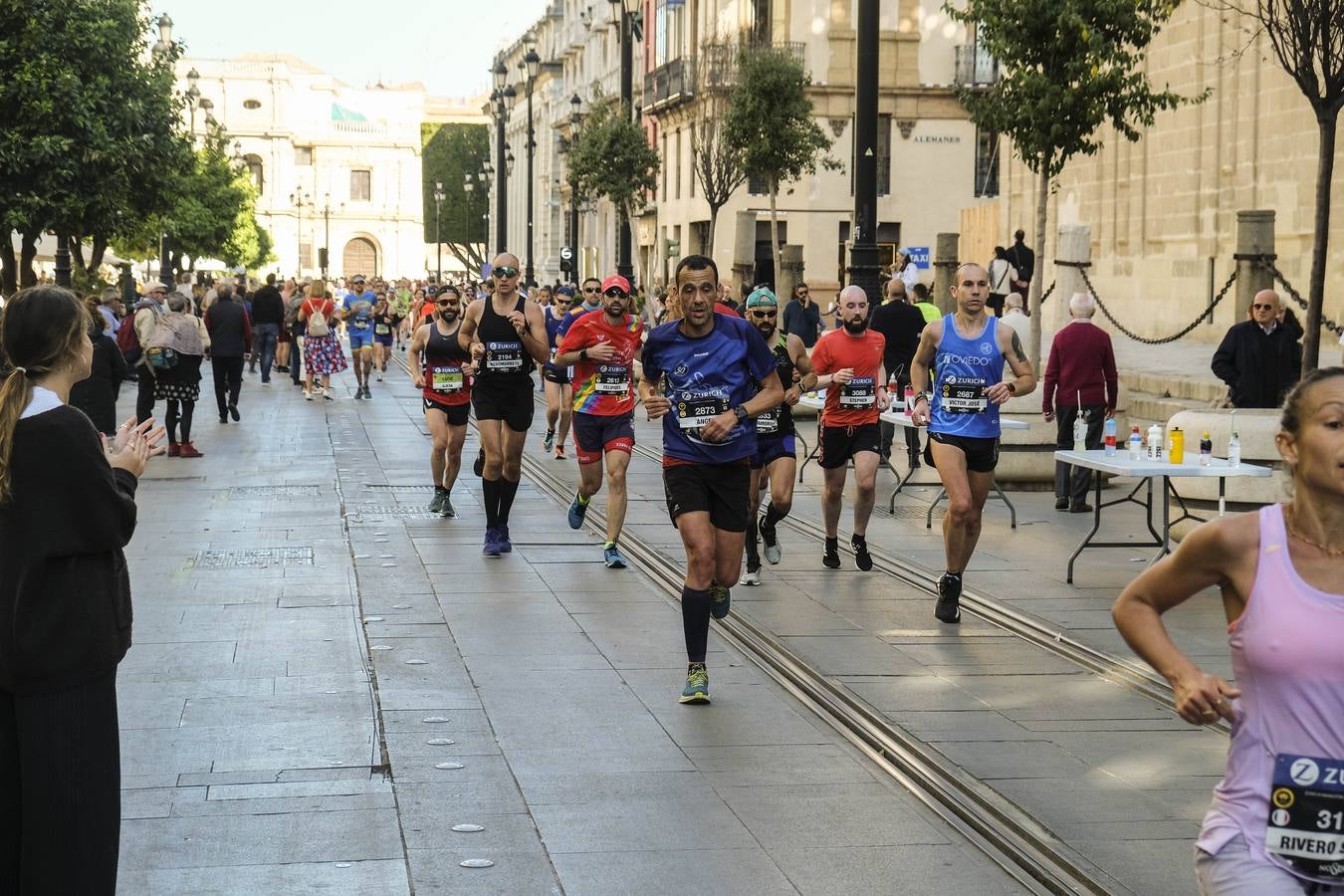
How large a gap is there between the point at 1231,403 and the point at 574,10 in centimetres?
7229

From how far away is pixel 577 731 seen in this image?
299 inches

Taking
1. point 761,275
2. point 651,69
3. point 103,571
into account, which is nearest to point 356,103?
point 651,69

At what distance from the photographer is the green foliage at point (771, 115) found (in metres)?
38.3

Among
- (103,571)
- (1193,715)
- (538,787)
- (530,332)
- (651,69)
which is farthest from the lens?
(651,69)

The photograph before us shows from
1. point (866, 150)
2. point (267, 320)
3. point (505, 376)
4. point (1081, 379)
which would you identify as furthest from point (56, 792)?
point (267, 320)

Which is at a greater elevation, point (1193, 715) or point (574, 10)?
point (574, 10)

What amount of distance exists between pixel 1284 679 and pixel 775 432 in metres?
8.38

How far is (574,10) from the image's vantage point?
84188 millimetres

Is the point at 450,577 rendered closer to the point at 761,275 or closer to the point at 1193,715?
the point at 1193,715

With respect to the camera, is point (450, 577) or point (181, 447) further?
point (181, 447)

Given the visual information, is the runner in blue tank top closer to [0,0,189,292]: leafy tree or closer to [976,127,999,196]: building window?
[0,0,189,292]: leafy tree

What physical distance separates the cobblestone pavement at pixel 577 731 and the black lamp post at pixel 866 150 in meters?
6.36

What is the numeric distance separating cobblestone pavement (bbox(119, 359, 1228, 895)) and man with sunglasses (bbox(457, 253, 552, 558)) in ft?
2.02

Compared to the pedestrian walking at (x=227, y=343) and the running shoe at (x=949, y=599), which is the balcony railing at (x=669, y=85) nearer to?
the pedestrian walking at (x=227, y=343)
